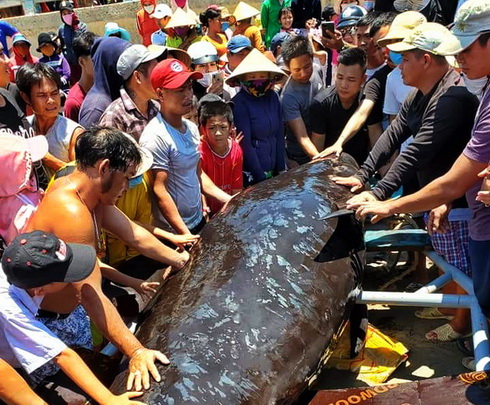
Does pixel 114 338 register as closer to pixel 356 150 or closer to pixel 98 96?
pixel 98 96

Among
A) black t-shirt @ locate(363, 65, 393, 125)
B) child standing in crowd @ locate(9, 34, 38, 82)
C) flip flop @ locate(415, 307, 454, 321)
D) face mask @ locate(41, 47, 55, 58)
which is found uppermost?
child standing in crowd @ locate(9, 34, 38, 82)

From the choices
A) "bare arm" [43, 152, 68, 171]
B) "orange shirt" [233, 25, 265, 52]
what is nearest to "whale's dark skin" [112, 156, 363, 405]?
"bare arm" [43, 152, 68, 171]

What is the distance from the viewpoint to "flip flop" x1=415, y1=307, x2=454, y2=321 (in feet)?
14.3

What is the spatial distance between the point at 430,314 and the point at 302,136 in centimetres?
184

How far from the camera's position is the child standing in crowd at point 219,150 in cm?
434

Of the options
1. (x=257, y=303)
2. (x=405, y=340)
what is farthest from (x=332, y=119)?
(x=257, y=303)

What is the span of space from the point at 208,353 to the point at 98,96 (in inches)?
105

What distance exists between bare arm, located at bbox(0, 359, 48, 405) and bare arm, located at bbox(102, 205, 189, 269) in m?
1.17

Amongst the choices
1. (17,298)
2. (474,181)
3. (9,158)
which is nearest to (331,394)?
(474,181)

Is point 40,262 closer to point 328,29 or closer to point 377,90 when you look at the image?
point 377,90

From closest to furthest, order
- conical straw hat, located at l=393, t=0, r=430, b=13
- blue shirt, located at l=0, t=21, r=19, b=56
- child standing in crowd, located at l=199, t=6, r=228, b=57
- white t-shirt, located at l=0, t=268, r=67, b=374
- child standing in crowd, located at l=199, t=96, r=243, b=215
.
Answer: white t-shirt, located at l=0, t=268, r=67, b=374, child standing in crowd, located at l=199, t=96, r=243, b=215, conical straw hat, located at l=393, t=0, r=430, b=13, blue shirt, located at l=0, t=21, r=19, b=56, child standing in crowd, located at l=199, t=6, r=228, b=57

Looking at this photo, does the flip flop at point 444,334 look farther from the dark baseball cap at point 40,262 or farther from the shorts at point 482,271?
the dark baseball cap at point 40,262

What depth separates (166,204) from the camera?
374 cm

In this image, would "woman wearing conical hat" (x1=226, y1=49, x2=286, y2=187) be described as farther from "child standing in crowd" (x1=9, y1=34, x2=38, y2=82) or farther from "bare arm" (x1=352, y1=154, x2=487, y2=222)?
"child standing in crowd" (x1=9, y1=34, x2=38, y2=82)
